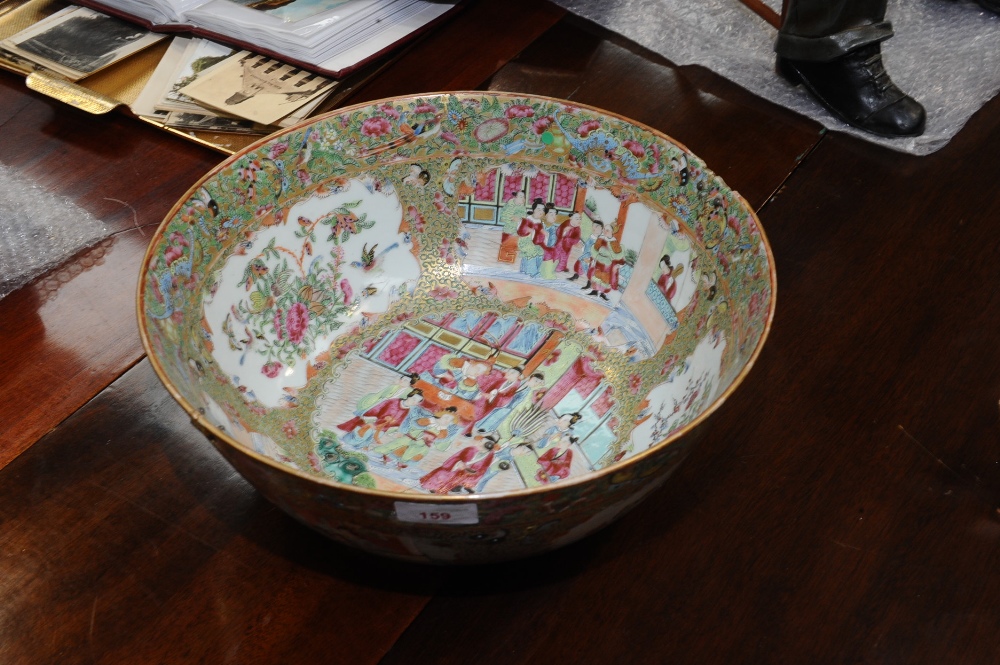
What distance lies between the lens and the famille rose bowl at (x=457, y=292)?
2.30 ft

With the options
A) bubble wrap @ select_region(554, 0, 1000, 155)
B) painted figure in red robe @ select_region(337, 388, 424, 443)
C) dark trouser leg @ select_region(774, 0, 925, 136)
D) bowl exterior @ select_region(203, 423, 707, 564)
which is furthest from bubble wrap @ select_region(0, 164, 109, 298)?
dark trouser leg @ select_region(774, 0, 925, 136)

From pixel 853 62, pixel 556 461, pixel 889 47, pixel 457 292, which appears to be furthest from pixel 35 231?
pixel 889 47

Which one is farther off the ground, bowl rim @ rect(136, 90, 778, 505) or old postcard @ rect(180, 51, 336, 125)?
bowl rim @ rect(136, 90, 778, 505)

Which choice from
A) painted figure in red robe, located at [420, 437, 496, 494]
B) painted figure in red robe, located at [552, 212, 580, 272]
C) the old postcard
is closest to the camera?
painted figure in red robe, located at [420, 437, 496, 494]

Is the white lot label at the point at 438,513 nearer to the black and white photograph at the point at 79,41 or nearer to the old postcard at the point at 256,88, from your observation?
the old postcard at the point at 256,88

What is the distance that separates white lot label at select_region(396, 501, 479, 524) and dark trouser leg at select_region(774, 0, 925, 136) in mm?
768

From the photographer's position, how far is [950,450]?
72 cm

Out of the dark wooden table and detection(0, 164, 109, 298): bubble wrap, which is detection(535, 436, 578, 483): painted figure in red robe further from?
detection(0, 164, 109, 298): bubble wrap

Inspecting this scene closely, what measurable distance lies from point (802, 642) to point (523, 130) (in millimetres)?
458

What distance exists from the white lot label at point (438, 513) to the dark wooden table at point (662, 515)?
0.45ft

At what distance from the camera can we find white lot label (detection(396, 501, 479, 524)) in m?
0.49

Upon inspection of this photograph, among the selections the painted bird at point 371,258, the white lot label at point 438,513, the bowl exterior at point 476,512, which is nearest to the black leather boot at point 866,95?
the painted bird at point 371,258

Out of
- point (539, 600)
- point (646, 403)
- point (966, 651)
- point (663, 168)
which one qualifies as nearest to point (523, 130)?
point (663, 168)

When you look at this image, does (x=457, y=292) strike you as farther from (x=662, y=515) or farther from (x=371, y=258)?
(x=662, y=515)
